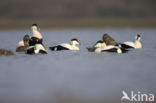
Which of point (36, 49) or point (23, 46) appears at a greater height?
point (23, 46)

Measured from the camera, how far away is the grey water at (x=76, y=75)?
9211 millimetres

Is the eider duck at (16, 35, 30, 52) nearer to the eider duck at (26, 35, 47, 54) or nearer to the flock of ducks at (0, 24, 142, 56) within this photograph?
the flock of ducks at (0, 24, 142, 56)

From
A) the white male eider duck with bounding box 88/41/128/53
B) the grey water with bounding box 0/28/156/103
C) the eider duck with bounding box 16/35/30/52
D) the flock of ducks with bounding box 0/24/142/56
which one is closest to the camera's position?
the grey water with bounding box 0/28/156/103

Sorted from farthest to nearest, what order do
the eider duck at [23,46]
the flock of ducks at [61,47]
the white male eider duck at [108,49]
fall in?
the eider duck at [23,46]
the flock of ducks at [61,47]
the white male eider duck at [108,49]

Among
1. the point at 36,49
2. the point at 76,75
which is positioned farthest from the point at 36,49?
the point at 76,75

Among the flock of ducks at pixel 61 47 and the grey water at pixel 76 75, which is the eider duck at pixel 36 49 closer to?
the flock of ducks at pixel 61 47

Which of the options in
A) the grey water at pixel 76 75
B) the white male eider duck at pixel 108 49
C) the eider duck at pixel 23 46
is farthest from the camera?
the eider duck at pixel 23 46

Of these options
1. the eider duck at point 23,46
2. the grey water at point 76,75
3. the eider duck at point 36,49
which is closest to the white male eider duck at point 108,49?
the grey water at point 76,75

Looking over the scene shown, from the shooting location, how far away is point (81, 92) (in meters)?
9.28

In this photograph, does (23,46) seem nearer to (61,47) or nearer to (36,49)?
(36,49)

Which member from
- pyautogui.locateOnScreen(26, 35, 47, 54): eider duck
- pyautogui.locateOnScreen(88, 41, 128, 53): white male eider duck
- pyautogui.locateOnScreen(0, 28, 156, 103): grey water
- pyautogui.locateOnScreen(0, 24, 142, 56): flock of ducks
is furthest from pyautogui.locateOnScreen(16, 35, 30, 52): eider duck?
pyautogui.locateOnScreen(88, 41, 128, 53): white male eider duck

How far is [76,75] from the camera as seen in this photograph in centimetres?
1138

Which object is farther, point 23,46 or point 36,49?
point 23,46

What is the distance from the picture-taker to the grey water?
30.2ft
